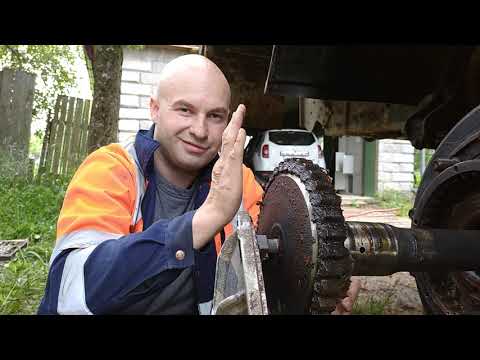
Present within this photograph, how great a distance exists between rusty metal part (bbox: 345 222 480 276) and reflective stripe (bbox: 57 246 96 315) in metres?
0.76

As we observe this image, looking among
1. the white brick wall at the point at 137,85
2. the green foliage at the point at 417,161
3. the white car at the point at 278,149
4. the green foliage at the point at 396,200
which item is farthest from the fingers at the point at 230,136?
the green foliage at the point at 417,161

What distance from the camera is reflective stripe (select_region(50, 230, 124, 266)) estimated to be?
4.00 feet

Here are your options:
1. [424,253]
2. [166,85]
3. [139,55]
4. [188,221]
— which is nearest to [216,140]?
[166,85]

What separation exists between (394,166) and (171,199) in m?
9.98

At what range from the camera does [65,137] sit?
27.4 feet

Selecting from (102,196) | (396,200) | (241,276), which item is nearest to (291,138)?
(396,200)

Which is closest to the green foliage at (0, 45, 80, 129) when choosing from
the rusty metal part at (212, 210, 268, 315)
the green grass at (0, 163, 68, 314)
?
the green grass at (0, 163, 68, 314)

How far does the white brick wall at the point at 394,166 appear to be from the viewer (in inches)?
424

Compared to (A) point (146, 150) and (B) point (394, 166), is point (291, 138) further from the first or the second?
(A) point (146, 150)

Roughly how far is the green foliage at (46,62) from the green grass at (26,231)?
14.4ft

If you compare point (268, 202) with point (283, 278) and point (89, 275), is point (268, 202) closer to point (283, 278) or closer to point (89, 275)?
point (283, 278)

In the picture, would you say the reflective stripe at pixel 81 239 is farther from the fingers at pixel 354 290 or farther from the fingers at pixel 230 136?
the fingers at pixel 354 290

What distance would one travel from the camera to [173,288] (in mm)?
1586

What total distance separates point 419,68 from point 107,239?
1.83m
